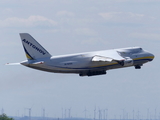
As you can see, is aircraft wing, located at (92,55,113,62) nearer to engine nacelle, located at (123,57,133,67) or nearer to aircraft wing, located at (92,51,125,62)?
aircraft wing, located at (92,51,125,62)

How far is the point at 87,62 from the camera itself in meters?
55.3

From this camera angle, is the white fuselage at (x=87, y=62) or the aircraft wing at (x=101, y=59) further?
the aircraft wing at (x=101, y=59)

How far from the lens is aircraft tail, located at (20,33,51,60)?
175 ft

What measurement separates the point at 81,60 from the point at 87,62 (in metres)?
0.76

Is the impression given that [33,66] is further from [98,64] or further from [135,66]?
[135,66]

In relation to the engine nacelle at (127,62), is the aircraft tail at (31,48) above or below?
above

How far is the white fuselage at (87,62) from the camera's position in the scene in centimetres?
5341

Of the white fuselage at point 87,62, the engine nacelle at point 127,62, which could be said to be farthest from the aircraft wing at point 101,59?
the engine nacelle at point 127,62

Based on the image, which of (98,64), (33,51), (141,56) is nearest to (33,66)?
(33,51)

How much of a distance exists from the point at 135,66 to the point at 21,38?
1253 cm

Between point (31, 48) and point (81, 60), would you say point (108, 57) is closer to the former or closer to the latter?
point (81, 60)

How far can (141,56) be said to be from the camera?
58875mm

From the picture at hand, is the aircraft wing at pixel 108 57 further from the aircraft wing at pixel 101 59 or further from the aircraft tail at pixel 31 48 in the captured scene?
the aircraft tail at pixel 31 48

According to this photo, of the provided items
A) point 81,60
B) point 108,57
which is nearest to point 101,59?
point 108,57
